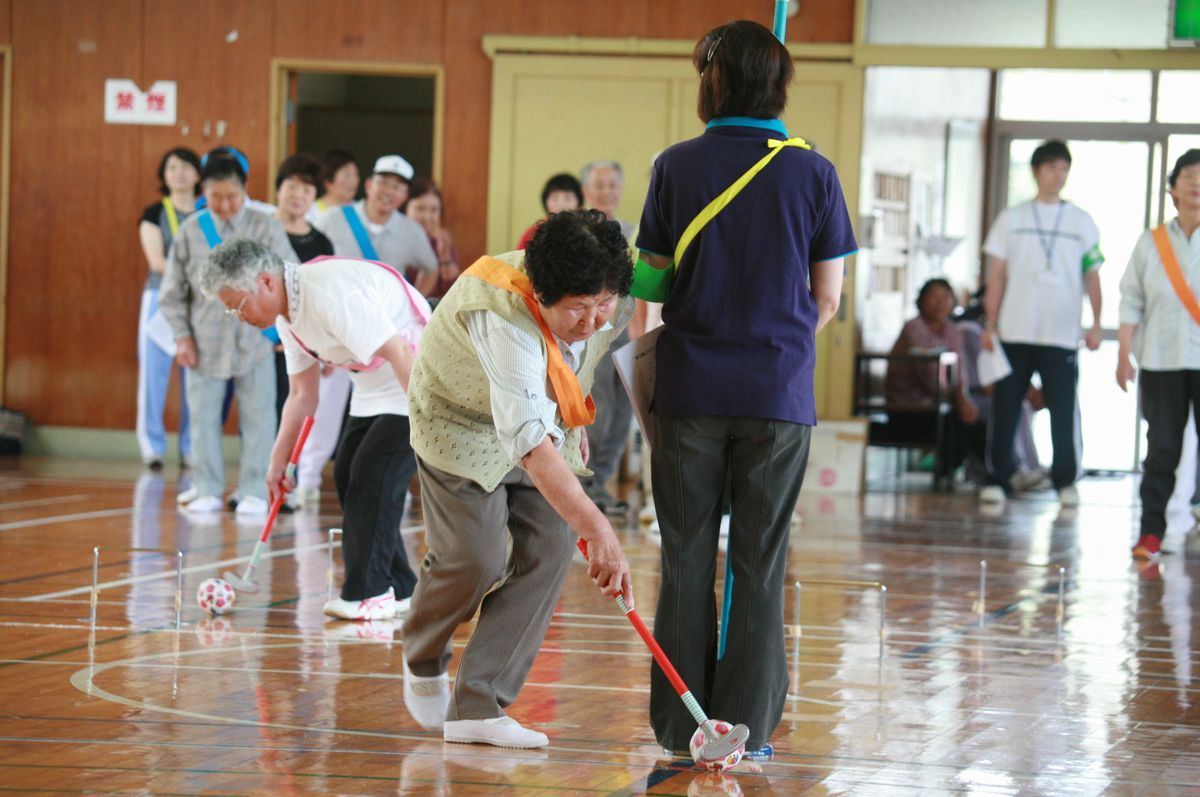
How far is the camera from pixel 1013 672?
4254 millimetres

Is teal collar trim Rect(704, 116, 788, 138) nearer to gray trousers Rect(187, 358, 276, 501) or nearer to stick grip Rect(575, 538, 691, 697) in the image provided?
stick grip Rect(575, 538, 691, 697)

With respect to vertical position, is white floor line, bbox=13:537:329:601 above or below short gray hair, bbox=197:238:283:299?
below

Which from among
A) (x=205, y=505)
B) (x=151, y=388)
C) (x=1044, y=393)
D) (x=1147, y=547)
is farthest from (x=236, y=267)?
(x=1044, y=393)

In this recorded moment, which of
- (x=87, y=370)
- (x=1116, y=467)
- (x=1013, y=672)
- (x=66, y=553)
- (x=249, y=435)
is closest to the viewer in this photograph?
(x=1013, y=672)

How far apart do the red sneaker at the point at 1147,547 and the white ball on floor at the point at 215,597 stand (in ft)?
12.2

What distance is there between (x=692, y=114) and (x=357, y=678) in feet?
20.1

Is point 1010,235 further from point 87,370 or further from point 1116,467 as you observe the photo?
point 87,370

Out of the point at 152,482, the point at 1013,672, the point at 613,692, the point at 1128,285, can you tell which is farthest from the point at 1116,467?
the point at 613,692

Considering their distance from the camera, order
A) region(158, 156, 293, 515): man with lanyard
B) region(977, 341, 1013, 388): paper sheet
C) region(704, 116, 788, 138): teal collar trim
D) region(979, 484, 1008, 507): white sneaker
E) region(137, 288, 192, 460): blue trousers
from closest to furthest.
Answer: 1. region(704, 116, 788, 138): teal collar trim
2. region(158, 156, 293, 515): man with lanyard
3. region(977, 341, 1013, 388): paper sheet
4. region(979, 484, 1008, 507): white sneaker
5. region(137, 288, 192, 460): blue trousers

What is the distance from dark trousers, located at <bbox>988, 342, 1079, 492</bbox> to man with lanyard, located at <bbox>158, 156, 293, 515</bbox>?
3723 mm

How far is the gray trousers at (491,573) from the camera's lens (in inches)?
129

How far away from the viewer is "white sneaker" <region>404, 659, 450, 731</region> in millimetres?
3469

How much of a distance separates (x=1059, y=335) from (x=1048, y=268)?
0.35m

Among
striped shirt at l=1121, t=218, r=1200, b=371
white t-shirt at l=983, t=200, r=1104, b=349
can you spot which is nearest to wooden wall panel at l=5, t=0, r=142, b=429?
white t-shirt at l=983, t=200, r=1104, b=349
